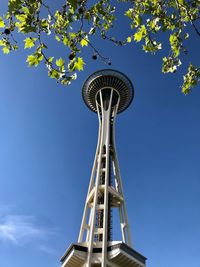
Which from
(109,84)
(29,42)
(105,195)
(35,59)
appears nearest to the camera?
(29,42)

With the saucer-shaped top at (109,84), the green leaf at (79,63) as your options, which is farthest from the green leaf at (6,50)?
the saucer-shaped top at (109,84)

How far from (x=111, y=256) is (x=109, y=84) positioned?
44.1 meters

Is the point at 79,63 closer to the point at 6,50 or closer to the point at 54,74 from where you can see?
the point at 54,74

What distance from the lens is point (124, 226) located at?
55.6m

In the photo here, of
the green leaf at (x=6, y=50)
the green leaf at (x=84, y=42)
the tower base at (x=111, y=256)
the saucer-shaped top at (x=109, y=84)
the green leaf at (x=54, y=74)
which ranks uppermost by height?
the saucer-shaped top at (x=109, y=84)

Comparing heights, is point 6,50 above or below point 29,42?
above

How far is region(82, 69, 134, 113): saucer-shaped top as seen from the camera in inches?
3127

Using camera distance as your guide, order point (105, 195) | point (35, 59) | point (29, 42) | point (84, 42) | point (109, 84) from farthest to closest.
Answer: point (109, 84) < point (105, 195) < point (84, 42) < point (35, 59) < point (29, 42)

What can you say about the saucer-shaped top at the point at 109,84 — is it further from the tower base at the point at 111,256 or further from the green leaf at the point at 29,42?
the green leaf at the point at 29,42

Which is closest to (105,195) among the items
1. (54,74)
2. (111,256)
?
(111,256)

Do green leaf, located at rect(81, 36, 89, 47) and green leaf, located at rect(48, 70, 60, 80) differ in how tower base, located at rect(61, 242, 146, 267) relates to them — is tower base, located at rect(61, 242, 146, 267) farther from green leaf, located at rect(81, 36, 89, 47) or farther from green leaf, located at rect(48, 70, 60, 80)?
green leaf, located at rect(81, 36, 89, 47)

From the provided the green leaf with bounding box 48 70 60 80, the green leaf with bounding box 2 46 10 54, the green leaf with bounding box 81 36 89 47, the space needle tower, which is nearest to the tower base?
the space needle tower

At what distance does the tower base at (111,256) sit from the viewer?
161 ft

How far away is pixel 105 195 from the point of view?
56188 mm
